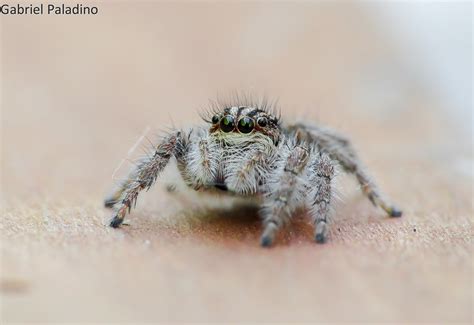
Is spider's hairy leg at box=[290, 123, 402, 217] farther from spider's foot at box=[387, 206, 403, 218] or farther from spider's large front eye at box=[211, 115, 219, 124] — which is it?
spider's large front eye at box=[211, 115, 219, 124]

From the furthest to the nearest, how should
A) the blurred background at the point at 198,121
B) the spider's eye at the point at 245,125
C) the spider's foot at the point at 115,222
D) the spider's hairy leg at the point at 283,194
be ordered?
the spider's eye at the point at 245,125
the spider's foot at the point at 115,222
the spider's hairy leg at the point at 283,194
the blurred background at the point at 198,121

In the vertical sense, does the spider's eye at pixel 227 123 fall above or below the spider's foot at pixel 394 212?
above

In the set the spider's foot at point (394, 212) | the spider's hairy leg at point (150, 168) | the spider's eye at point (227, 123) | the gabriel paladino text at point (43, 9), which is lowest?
the spider's foot at point (394, 212)

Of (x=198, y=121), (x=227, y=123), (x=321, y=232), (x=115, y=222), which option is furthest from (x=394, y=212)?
(x=115, y=222)

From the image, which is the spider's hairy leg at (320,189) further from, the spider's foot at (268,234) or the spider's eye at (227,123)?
the spider's eye at (227,123)

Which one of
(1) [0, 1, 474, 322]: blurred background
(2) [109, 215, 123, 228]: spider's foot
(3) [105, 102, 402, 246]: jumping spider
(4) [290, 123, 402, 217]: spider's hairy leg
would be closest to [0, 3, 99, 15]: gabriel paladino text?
(1) [0, 1, 474, 322]: blurred background

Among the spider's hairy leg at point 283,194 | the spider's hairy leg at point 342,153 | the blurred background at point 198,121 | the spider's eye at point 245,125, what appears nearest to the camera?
the blurred background at point 198,121

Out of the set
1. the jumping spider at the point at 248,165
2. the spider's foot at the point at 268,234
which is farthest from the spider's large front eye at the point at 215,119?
the spider's foot at the point at 268,234

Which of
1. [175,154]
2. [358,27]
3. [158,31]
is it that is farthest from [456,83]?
[175,154]

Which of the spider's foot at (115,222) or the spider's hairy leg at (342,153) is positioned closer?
the spider's foot at (115,222)
